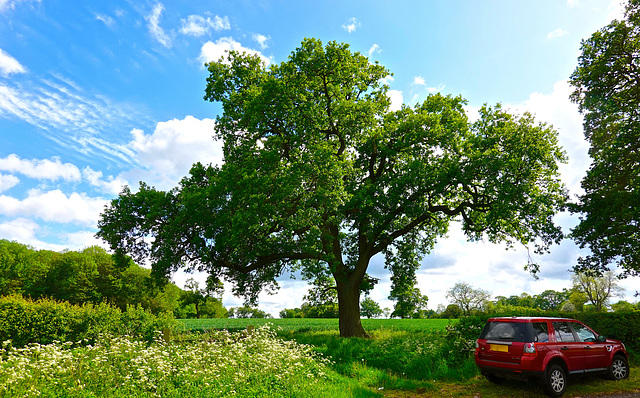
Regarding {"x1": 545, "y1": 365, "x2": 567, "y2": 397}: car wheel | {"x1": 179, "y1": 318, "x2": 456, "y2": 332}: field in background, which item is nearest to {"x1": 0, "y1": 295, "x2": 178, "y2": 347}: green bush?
{"x1": 179, "y1": 318, "x2": 456, "y2": 332}: field in background

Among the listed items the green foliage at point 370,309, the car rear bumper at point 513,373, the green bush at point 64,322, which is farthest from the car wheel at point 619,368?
the green foliage at point 370,309

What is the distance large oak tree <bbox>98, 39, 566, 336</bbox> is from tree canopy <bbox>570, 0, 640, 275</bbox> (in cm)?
339

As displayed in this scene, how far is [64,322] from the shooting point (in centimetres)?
1588

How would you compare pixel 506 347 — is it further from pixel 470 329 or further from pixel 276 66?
pixel 276 66

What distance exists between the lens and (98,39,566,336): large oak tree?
18.3m

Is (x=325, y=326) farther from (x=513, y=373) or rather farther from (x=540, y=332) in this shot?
(x=540, y=332)

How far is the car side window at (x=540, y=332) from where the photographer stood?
1019 centimetres

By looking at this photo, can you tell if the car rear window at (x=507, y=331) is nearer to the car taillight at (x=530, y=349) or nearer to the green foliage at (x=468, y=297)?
the car taillight at (x=530, y=349)

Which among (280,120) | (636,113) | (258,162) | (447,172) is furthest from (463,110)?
(258,162)

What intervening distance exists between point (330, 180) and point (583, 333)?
36.8 ft

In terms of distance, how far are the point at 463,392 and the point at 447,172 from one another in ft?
38.0

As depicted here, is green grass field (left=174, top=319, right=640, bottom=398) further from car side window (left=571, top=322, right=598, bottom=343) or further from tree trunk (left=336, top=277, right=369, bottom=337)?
tree trunk (left=336, top=277, right=369, bottom=337)

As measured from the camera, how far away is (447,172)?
1942 centimetres

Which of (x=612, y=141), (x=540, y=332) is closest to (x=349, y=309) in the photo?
(x=540, y=332)
